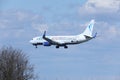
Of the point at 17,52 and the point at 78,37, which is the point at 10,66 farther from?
the point at 78,37

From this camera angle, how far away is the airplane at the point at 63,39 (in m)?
113

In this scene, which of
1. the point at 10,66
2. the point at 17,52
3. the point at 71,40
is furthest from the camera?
the point at 71,40

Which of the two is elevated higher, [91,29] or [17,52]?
[91,29]

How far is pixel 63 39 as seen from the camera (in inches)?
4594

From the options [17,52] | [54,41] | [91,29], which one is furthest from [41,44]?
[17,52]

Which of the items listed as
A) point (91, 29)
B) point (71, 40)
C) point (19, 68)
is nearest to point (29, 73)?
point (19, 68)

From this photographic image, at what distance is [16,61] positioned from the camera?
88.8 meters

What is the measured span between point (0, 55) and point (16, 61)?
3283 mm

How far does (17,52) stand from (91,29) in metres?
32.5

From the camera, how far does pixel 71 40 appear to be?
114 metres

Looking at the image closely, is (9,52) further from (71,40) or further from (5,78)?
(71,40)

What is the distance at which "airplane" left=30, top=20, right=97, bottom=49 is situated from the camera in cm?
11269

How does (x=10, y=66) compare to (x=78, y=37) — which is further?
(x=78, y=37)

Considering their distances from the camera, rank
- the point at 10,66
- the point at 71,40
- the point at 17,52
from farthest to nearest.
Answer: the point at 71,40
the point at 17,52
the point at 10,66
